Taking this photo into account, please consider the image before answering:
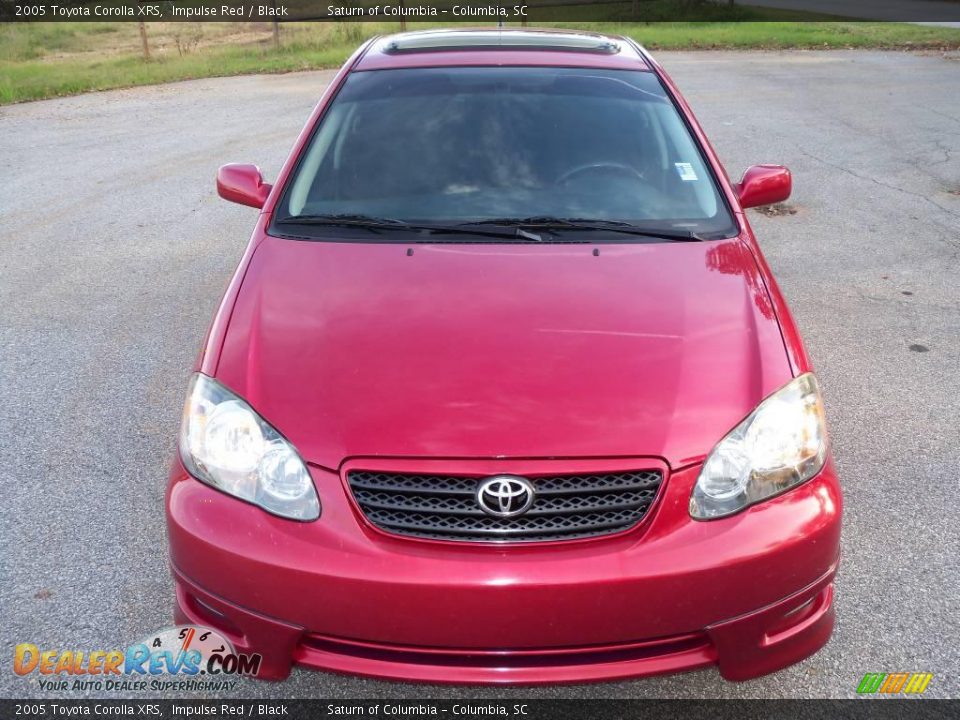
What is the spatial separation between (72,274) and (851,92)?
10.8 metres

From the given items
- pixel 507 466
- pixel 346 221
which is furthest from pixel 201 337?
pixel 507 466

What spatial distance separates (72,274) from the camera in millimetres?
6027

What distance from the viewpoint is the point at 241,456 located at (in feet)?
7.46

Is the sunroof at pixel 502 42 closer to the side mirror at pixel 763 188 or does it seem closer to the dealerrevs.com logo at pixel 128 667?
the side mirror at pixel 763 188

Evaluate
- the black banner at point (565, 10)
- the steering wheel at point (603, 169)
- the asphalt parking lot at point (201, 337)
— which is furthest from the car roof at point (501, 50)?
the black banner at point (565, 10)

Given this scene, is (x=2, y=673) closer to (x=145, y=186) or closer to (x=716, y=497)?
(x=716, y=497)

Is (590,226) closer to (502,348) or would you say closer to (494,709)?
(502,348)

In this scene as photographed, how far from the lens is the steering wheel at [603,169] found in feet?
10.9

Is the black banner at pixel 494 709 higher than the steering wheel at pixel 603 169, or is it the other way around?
the steering wheel at pixel 603 169

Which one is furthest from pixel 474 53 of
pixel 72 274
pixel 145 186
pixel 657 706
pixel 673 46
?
pixel 673 46

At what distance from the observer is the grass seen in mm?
15203

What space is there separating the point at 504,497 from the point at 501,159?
5.43 feet

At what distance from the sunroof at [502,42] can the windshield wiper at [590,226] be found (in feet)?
3.98

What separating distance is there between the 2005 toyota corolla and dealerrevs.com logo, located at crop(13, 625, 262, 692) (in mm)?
305
